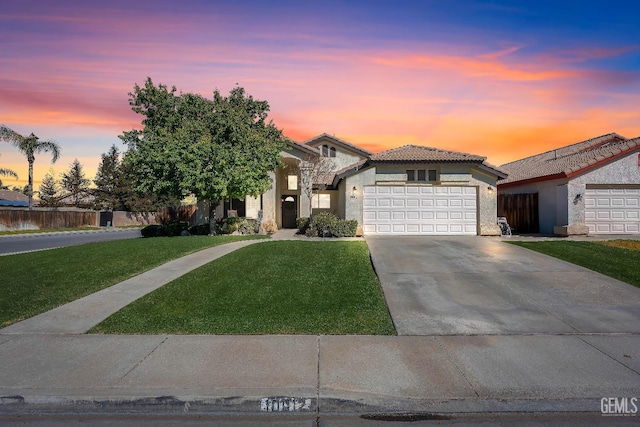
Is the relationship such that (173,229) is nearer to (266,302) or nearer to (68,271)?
(68,271)

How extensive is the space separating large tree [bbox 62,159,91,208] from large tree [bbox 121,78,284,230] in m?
40.7

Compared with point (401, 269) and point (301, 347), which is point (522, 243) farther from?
point (301, 347)

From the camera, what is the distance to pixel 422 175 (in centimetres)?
1942

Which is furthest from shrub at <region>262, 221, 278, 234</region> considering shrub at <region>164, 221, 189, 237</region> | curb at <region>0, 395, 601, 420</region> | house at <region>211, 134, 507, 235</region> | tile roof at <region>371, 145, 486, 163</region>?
curb at <region>0, 395, 601, 420</region>

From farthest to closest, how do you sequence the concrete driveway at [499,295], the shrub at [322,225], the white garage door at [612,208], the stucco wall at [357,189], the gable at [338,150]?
the gable at [338,150], the stucco wall at [357,189], the shrub at [322,225], the white garage door at [612,208], the concrete driveway at [499,295]

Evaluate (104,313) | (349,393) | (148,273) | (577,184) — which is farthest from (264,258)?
(577,184)

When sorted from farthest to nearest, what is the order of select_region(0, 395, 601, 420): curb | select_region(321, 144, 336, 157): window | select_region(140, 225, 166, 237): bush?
1. select_region(321, 144, 336, 157): window
2. select_region(140, 225, 166, 237): bush
3. select_region(0, 395, 601, 420): curb

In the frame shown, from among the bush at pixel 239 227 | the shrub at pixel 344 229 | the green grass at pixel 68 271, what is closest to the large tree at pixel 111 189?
the bush at pixel 239 227

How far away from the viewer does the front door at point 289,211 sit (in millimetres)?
27781

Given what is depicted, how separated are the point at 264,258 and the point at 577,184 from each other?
15.3 m

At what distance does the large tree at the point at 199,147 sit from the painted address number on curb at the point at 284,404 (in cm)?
1566

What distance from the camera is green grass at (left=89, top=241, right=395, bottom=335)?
6.57m

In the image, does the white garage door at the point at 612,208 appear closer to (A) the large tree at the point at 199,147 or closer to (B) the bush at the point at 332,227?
(B) the bush at the point at 332,227

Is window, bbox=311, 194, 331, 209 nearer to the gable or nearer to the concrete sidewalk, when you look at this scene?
the gable
